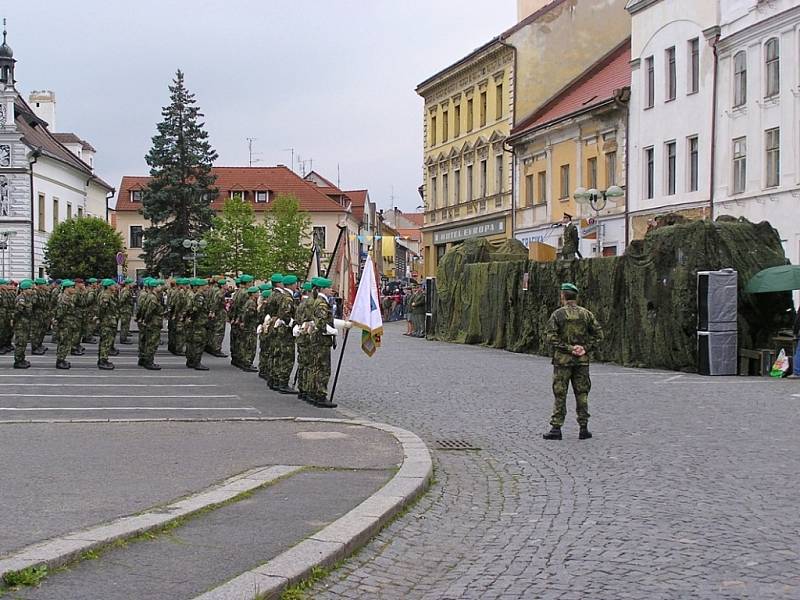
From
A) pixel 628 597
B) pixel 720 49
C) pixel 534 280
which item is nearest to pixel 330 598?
pixel 628 597

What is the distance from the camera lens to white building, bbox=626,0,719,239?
1383 inches

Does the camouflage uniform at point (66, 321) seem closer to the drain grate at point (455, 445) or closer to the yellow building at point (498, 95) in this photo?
the drain grate at point (455, 445)

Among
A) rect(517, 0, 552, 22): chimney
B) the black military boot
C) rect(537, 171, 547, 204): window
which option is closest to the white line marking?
the black military boot

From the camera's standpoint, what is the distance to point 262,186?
104688mm

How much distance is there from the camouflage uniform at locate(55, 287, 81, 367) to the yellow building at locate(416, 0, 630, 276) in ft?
89.9

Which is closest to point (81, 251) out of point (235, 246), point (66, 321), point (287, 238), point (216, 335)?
point (235, 246)

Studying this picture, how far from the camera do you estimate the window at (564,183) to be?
4525 cm

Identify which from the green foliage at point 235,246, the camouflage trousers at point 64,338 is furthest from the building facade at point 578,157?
the green foliage at point 235,246

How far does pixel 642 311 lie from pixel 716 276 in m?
2.37

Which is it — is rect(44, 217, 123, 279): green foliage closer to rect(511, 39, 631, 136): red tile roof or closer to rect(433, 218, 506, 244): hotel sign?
rect(433, 218, 506, 244): hotel sign

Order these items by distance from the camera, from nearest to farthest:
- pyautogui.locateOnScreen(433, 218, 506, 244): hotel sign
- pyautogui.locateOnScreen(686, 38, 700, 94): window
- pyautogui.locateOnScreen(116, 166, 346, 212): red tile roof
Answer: pyautogui.locateOnScreen(686, 38, 700, 94): window < pyautogui.locateOnScreen(433, 218, 506, 244): hotel sign < pyautogui.locateOnScreen(116, 166, 346, 212): red tile roof

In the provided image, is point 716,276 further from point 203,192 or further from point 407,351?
point 203,192

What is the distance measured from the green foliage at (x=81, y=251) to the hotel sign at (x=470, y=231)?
20344 mm

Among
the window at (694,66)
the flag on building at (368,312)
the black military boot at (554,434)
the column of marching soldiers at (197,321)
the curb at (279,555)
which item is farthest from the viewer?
the window at (694,66)
